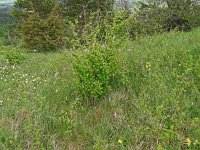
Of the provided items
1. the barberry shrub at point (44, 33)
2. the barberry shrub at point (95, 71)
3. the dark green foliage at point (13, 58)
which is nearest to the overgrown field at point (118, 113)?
the barberry shrub at point (95, 71)

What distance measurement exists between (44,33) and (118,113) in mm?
11570

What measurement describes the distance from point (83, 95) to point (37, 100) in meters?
0.59

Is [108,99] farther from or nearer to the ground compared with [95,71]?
nearer to the ground

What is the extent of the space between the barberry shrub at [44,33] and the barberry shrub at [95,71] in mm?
10281

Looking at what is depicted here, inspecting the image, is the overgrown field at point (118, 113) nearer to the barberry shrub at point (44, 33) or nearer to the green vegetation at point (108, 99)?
the green vegetation at point (108, 99)

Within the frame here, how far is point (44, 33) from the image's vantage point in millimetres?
14648

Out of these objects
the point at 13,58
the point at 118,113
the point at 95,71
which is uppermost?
the point at 95,71

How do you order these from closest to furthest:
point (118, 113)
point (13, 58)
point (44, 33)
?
point (118, 113) < point (13, 58) < point (44, 33)

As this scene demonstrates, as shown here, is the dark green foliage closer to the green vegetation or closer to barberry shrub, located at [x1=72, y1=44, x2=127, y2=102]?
the green vegetation

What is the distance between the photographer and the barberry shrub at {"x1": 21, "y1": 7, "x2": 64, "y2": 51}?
47.3 ft

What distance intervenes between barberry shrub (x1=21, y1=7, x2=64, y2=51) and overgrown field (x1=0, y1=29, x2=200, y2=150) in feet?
31.0

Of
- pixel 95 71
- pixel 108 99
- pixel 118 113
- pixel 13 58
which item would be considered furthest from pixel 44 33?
pixel 118 113

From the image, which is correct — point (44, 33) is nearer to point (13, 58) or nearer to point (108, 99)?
point (13, 58)

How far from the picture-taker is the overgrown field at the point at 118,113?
3035 millimetres
